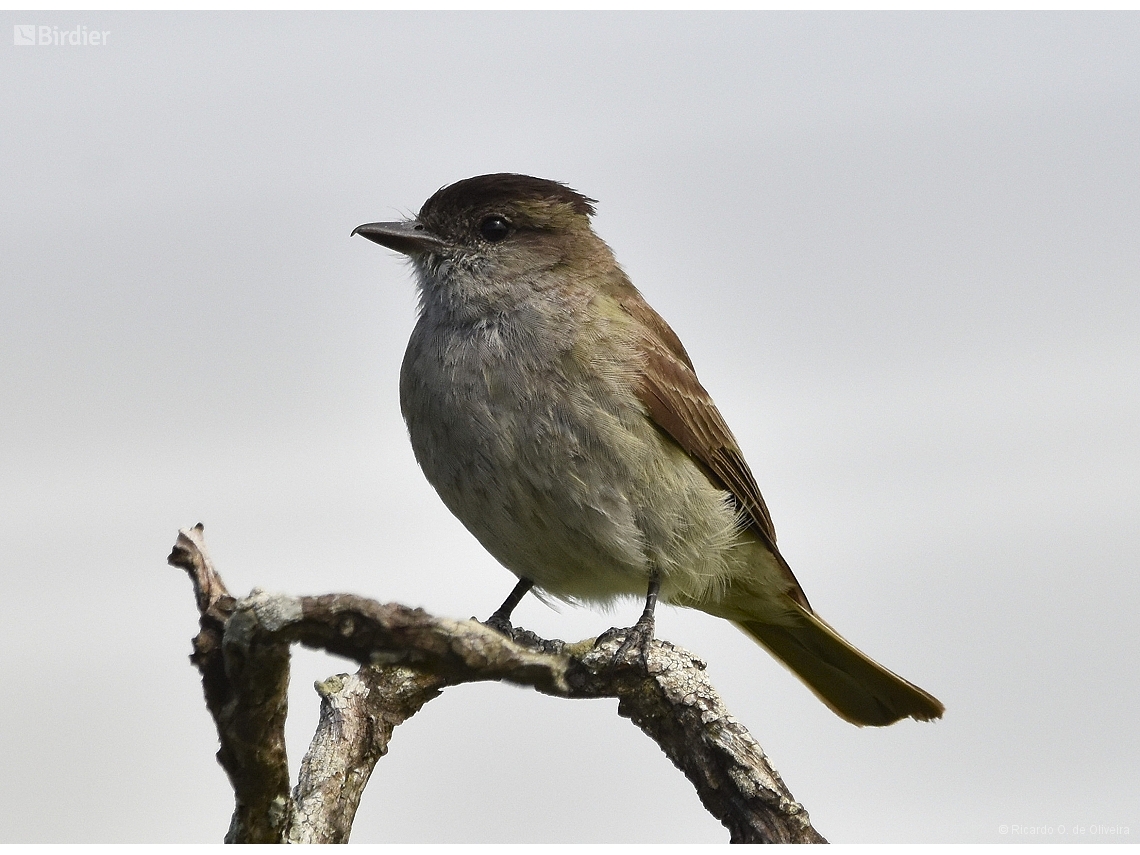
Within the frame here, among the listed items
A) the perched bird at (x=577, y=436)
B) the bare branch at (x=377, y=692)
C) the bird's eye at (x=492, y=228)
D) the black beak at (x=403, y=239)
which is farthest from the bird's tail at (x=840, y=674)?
the black beak at (x=403, y=239)

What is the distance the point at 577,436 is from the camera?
6.07 m

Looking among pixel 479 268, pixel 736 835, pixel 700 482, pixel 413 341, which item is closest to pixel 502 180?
pixel 479 268

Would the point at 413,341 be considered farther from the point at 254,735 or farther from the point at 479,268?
the point at 254,735

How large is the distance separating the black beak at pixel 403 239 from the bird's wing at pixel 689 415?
117 cm

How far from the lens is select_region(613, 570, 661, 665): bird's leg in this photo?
539cm

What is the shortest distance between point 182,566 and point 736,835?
269 cm

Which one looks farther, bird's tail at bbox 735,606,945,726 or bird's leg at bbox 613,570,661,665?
bird's tail at bbox 735,606,945,726

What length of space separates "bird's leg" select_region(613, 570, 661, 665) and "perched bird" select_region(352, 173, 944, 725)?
0.02 m

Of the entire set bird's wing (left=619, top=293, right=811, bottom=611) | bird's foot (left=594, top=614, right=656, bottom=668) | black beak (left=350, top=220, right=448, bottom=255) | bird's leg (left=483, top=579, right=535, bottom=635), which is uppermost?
black beak (left=350, top=220, right=448, bottom=255)

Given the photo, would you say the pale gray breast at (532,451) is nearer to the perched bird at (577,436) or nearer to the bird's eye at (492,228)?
the perched bird at (577,436)

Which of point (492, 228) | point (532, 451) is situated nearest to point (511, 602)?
point (532, 451)

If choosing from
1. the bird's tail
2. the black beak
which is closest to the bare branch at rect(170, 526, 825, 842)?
the bird's tail

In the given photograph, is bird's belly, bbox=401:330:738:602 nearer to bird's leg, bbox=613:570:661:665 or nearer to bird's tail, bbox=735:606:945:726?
bird's leg, bbox=613:570:661:665

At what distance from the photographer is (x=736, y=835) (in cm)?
506
